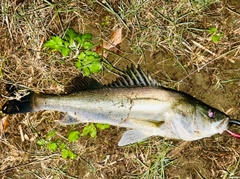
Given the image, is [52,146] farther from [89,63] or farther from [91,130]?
[89,63]

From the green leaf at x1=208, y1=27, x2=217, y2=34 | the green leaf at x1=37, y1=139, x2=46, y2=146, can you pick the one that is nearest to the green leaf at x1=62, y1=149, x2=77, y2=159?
the green leaf at x1=37, y1=139, x2=46, y2=146

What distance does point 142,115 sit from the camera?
486cm

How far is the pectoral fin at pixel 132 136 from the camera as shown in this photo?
5.00m

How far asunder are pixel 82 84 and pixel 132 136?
1044 millimetres

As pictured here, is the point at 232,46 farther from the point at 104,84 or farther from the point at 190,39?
the point at 104,84

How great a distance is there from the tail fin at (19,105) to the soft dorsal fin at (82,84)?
0.61 meters

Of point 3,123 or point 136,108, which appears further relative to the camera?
point 3,123

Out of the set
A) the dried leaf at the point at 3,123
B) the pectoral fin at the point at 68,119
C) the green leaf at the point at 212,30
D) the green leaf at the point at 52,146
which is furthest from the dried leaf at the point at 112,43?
the dried leaf at the point at 3,123

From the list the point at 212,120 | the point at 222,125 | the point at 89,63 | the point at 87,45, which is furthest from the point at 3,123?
the point at 222,125

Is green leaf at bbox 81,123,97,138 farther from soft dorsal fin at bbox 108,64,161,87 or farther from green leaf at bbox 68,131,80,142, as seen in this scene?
soft dorsal fin at bbox 108,64,161,87

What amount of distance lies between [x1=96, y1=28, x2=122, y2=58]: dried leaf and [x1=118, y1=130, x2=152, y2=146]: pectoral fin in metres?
1.26

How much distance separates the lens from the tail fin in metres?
5.17

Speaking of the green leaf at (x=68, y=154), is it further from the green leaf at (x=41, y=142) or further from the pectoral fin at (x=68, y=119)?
the pectoral fin at (x=68, y=119)

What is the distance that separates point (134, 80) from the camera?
4996 mm
